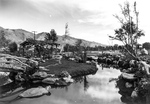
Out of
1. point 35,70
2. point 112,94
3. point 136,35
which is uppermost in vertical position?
point 136,35

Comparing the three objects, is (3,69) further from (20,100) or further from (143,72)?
(143,72)

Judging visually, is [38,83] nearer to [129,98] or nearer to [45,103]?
[45,103]

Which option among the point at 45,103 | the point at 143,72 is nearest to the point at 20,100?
the point at 45,103

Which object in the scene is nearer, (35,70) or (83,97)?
(83,97)

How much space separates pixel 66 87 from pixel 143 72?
5891 mm

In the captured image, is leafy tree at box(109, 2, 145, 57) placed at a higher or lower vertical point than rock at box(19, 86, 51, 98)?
higher

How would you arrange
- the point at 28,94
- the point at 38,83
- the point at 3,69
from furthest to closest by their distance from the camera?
the point at 38,83 < the point at 3,69 < the point at 28,94

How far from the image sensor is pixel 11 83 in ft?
34.7

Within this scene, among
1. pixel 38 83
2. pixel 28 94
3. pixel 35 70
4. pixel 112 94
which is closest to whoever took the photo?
pixel 28 94

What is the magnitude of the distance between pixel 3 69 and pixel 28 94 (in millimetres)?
3839

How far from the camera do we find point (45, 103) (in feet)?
21.9

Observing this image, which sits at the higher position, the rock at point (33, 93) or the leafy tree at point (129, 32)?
the leafy tree at point (129, 32)

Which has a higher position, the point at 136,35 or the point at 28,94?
the point at 136,35

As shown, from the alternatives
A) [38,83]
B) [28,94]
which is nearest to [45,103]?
A: [28,94]
